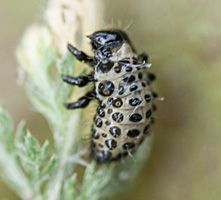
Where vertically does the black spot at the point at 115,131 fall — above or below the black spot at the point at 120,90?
below

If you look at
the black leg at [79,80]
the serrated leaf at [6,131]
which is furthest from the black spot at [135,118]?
the serrated leaf at [6,131]

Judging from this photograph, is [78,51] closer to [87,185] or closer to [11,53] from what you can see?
[87,185]

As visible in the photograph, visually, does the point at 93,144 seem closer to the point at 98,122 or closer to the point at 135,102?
the point at 98,122

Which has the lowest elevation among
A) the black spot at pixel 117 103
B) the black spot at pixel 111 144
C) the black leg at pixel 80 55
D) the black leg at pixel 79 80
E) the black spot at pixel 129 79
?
the black spot at pixel 111 144

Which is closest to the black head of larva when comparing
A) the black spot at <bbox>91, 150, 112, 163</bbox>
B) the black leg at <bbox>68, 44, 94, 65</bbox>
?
the black leg at <bbox>68, 44, 94, 65</bbox>

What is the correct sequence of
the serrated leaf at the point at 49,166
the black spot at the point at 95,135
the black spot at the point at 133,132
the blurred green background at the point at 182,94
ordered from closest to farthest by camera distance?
the serrated leaf at the point at 49,166
the black spot at the point at 133,132
the black spot at the point at 95,135
the blurred green background at the point at 182,94

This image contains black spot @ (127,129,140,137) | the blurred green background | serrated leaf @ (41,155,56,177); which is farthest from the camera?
the blurred green background

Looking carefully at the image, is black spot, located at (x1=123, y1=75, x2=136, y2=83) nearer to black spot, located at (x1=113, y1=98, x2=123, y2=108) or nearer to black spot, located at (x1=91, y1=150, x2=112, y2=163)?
black spot, located at (x1=113, y1=98, x2=123, y2=108)

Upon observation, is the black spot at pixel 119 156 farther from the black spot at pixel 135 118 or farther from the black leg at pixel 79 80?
the black leg at pixel 79 80
